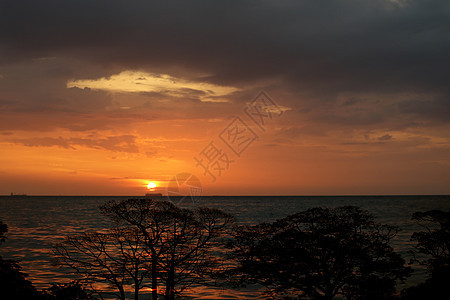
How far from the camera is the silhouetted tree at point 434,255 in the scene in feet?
60.5

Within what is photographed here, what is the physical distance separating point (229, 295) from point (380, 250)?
63.7 ft

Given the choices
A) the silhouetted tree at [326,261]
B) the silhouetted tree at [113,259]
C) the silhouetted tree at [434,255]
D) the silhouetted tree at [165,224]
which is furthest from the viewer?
the silhouetted tree at [113,259]

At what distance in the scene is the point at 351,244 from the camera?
23906 millimetres

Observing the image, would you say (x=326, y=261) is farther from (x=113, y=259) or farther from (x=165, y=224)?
(x=113, y=259)

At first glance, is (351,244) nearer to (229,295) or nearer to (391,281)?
(391,281)

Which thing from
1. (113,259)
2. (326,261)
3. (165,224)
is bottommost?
(113,259)

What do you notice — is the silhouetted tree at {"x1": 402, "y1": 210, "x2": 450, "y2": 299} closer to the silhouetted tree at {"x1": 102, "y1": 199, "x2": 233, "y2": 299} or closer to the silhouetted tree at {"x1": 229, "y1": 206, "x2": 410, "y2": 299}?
the silhouetted tree at {"x1": 229, "y1": 206, "x2": 410, "y2": 299}

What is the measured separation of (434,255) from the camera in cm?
2566

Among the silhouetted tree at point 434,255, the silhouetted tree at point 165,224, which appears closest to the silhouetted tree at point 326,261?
the silhouetted tree at point 434,255

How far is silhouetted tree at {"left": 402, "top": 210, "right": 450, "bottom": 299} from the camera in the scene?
1843 cm

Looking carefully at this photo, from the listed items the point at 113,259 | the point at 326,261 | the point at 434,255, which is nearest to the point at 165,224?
the point at 113,259

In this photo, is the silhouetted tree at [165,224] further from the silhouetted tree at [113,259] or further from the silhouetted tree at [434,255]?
the silhouetted tree at [434,255]

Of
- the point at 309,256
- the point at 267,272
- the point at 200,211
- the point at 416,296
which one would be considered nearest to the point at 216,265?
the point at 200,211

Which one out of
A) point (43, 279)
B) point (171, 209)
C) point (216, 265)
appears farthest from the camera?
point (43, 279)
